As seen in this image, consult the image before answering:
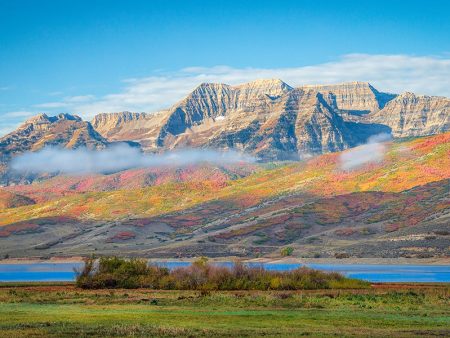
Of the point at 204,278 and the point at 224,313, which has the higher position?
the point at 224,313

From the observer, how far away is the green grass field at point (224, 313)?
53.4 meters

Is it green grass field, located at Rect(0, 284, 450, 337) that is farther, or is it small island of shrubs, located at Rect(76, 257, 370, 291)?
small island of shrubs, located at Rect(76, 257, 370, 291)

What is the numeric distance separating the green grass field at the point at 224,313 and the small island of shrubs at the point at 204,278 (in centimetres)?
Answer: 539

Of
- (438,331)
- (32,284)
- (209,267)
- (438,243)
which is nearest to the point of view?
(438,331)

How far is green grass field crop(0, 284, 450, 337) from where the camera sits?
53.4 m

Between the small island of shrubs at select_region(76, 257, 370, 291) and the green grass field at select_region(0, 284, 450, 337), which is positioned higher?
the green grass field at select_region(0, 284, 450, 337)

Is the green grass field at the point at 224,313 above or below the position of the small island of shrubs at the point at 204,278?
above

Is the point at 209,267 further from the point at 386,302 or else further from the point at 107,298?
the point at 386,302

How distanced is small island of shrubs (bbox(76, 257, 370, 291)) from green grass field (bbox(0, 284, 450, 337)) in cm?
539

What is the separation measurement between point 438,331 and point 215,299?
95.6ft

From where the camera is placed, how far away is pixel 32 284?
108688 mm

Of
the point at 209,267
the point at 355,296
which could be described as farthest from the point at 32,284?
the point at 355,296

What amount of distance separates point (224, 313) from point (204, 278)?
29.2 metres

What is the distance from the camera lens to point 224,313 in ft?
219
